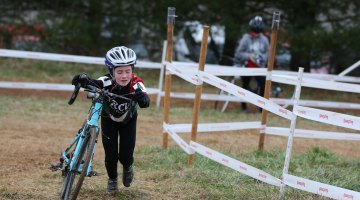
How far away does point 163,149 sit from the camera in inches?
344

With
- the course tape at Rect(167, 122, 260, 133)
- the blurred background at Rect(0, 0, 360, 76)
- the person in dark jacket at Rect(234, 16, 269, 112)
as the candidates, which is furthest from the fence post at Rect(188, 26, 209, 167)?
the blurred background at Rect(0, 0, 360, 76)

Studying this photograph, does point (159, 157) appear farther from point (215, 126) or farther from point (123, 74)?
point (123, 74)

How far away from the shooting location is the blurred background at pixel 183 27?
16.6 meters

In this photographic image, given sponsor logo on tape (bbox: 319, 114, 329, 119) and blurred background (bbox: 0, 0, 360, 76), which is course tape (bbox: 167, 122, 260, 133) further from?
blurred background (bbox: 0, 0, 360, 76)

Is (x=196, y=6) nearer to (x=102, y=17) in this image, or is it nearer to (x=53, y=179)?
(x=102, y=17)

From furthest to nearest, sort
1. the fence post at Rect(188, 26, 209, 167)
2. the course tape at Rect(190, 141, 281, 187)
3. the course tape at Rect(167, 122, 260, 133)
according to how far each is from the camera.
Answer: the course tape at Rect(167, 122, 260, 133) < the fence post at Rect(188, 26, 209, 167) < the course tape at Rect(190, 141, 281, 187)

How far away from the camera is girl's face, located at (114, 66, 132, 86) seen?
582 centimetres

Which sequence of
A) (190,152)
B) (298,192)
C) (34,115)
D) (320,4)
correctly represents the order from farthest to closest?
(320,4) → (34,115) → (190,152) → (298,192)

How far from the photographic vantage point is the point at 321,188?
18.5ft

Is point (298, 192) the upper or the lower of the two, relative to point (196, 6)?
lower

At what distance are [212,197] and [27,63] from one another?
1362 centimetres

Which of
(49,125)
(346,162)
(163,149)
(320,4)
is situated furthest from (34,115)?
(320,4)

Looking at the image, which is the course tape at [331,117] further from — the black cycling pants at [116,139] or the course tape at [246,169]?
the black cycling pants at [116,139]

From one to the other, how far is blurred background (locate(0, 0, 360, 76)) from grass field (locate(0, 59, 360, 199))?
3461 mm
